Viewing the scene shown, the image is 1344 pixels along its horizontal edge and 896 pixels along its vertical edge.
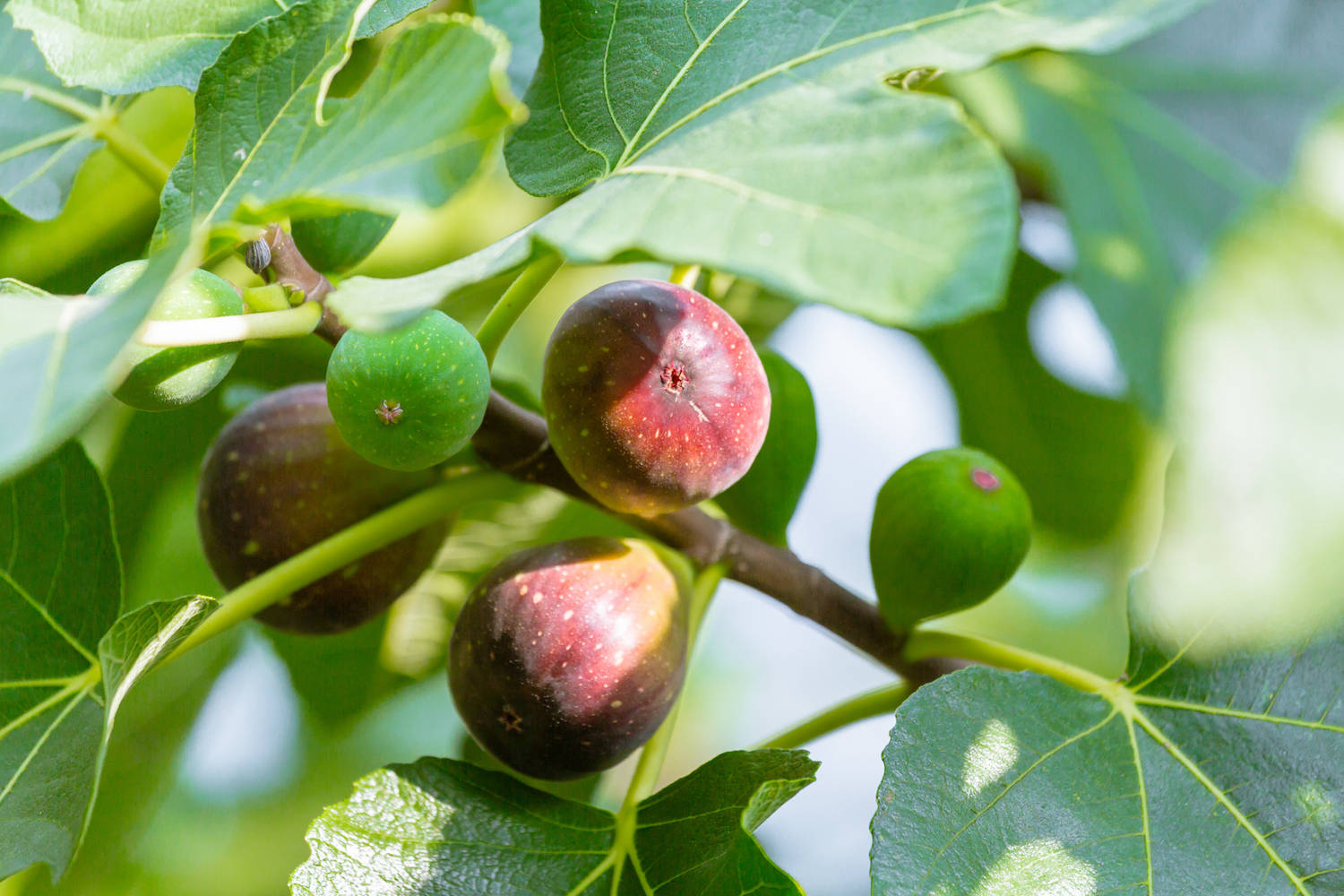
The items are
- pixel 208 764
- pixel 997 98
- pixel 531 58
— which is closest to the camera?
pixel 531 58

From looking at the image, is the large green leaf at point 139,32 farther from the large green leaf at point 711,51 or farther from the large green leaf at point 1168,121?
the large green leaf at point 1168,121

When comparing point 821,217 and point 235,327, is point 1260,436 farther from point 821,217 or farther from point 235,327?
point 235,327

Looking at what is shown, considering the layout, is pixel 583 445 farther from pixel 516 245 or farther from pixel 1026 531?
pixel 1026 531

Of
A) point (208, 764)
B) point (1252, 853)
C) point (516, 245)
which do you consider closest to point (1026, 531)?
point (1252, 853)

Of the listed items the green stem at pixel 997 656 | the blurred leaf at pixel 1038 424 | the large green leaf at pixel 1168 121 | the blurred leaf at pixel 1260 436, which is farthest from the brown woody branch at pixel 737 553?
the blurred leaf at pixel 1038 424

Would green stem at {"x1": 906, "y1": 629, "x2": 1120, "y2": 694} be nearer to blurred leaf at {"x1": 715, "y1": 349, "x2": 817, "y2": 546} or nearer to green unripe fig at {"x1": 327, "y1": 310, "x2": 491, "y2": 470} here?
blurred leaf at {"x1": 715, "y1": 349, "x2": 817, "y2": 546}

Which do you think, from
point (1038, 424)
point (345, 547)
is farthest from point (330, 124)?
point (1038, 424)
